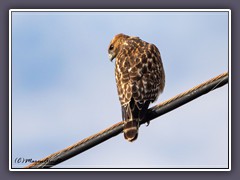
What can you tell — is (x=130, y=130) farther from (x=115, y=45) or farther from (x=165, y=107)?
(x=115, y=45)

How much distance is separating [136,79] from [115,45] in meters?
1.34

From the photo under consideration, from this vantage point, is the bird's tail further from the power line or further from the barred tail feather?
the power line

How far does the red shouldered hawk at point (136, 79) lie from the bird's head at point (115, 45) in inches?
2.2

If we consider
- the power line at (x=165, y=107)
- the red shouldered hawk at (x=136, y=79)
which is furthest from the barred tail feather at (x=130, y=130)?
→ the power line at (x=165, y=107)

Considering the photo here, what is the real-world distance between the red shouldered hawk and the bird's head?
56 mm

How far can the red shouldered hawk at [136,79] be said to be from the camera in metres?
5.32

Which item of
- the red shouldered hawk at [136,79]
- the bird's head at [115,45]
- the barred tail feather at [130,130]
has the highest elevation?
the bird's head at [115,45]

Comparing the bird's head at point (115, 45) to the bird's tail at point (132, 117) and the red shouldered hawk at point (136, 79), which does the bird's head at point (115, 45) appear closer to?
the red shouldered hawk at point (136, 79)

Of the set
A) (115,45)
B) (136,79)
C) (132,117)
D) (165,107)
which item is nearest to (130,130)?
(132,117)

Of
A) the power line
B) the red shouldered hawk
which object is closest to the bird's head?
the red shouldered hawk

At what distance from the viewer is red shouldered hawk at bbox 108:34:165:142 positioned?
5324 mm
